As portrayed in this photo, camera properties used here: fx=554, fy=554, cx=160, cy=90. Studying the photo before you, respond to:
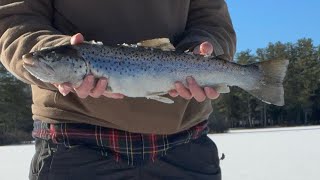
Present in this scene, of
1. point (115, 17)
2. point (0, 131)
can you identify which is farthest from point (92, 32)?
point (0, 131)

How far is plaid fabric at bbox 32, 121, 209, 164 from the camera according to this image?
9.95 ft

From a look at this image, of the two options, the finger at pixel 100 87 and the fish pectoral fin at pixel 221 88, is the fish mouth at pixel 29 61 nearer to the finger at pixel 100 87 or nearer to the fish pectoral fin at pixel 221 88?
the finger at pixel 100 87

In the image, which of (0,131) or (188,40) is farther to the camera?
(0,131)

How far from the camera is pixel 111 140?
10.0 feet

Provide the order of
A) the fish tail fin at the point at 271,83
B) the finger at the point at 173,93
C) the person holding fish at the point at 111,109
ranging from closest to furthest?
the finger at the point at 173,93, the person holding fish at the point at 111,109, the fish tail fin at the point at 271,83

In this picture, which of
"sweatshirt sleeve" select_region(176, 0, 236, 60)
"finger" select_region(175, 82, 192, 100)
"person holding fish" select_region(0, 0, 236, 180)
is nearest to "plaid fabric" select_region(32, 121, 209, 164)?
"person holding fish" select_region(0, 0, 236, 180)

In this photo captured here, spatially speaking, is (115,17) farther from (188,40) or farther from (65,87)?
(65,87)

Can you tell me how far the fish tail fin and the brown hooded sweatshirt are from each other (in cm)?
32

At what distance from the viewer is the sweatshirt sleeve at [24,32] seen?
2896 mm

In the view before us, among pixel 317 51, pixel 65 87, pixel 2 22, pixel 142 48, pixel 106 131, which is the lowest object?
pixel 106 131

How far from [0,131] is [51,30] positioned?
163ft

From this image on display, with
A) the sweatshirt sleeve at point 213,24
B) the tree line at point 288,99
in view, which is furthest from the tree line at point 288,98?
the sweatshirt sleeve at point 213,24

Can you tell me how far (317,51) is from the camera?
76.0 metres

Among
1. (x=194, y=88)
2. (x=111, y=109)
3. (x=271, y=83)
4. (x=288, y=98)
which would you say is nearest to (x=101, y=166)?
(x=111, y=109)
